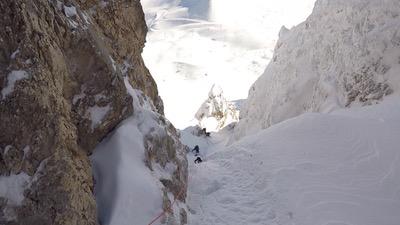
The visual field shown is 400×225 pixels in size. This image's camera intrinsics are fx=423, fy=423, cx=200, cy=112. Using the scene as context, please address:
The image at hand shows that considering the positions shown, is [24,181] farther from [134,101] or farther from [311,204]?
[311,204]

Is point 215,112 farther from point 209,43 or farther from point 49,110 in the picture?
point 209,43

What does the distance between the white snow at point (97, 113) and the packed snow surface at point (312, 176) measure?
290cm

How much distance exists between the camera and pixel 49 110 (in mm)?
5820

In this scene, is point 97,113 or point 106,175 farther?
point 97,113

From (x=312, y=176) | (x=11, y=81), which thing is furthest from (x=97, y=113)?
(x=312, y=176)

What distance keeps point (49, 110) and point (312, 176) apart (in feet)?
22.6

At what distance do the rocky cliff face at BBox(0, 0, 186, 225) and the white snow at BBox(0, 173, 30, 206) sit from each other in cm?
1

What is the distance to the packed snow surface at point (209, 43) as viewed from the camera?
58.2 m

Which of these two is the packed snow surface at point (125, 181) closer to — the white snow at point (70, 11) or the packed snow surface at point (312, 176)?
the packed snow surface at point (312, 176)

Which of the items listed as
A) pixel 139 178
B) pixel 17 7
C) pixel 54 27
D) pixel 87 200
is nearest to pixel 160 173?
pixel 139 178

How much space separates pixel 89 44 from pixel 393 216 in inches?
266

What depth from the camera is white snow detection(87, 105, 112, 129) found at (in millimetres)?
7527

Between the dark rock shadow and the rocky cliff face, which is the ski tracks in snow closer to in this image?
the dark rock shadow

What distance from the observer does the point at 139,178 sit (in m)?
7.54
